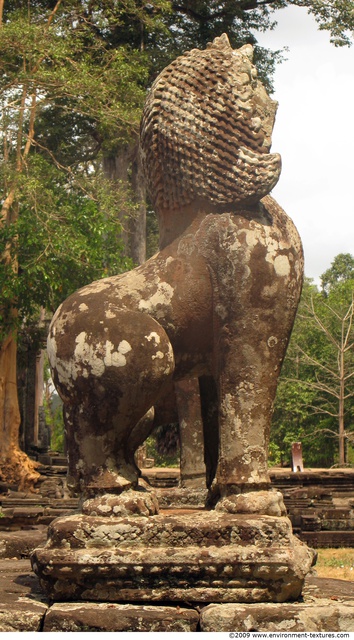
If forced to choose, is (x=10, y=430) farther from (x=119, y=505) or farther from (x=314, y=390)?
(x=119, y=505)

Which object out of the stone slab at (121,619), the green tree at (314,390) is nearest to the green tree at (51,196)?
the stone slab at (121,619)

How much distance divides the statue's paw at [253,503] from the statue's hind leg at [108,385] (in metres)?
0.41

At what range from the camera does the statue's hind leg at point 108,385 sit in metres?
3.47

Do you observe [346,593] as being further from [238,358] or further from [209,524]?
[238,358]

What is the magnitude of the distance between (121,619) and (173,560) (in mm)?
297

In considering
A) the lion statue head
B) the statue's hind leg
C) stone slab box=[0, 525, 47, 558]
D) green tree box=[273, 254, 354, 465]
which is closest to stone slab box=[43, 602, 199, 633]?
the statue's hind leg

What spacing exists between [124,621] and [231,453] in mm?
816

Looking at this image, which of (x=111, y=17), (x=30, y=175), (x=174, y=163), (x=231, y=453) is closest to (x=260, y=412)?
(x=231, y=453)

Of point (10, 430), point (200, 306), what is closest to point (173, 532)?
point (200, 306)

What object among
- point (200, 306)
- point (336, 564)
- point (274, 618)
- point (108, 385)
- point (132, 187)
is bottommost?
point (336, 564)

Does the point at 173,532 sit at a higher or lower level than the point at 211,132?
lower

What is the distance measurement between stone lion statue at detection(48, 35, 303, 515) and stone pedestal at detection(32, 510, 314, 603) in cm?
14

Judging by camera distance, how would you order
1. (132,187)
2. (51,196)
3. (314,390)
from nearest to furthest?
(51,196) → (132,187) → (314,390)

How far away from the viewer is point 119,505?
343cm
